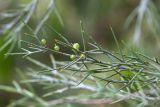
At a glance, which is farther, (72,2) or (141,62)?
(72,2)

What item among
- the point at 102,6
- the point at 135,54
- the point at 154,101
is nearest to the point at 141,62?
the point at 135,54

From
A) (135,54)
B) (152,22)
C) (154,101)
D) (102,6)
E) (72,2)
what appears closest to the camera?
(135,54)

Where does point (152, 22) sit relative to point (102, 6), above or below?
below

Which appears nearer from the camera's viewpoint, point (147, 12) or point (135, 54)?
point (135, 54)

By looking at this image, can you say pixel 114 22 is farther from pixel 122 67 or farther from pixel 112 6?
pixel 122 67

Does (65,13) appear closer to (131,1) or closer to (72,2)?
(72,2)

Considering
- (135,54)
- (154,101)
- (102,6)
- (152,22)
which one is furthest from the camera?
(102,6)

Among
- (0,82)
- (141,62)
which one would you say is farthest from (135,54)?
(0,82)

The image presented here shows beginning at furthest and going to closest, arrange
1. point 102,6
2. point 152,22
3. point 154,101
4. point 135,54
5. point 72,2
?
point 72,2 < point 102,6 < point 152,22 < point 154,101 < point 135,54

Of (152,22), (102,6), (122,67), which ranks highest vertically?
(102,6)
